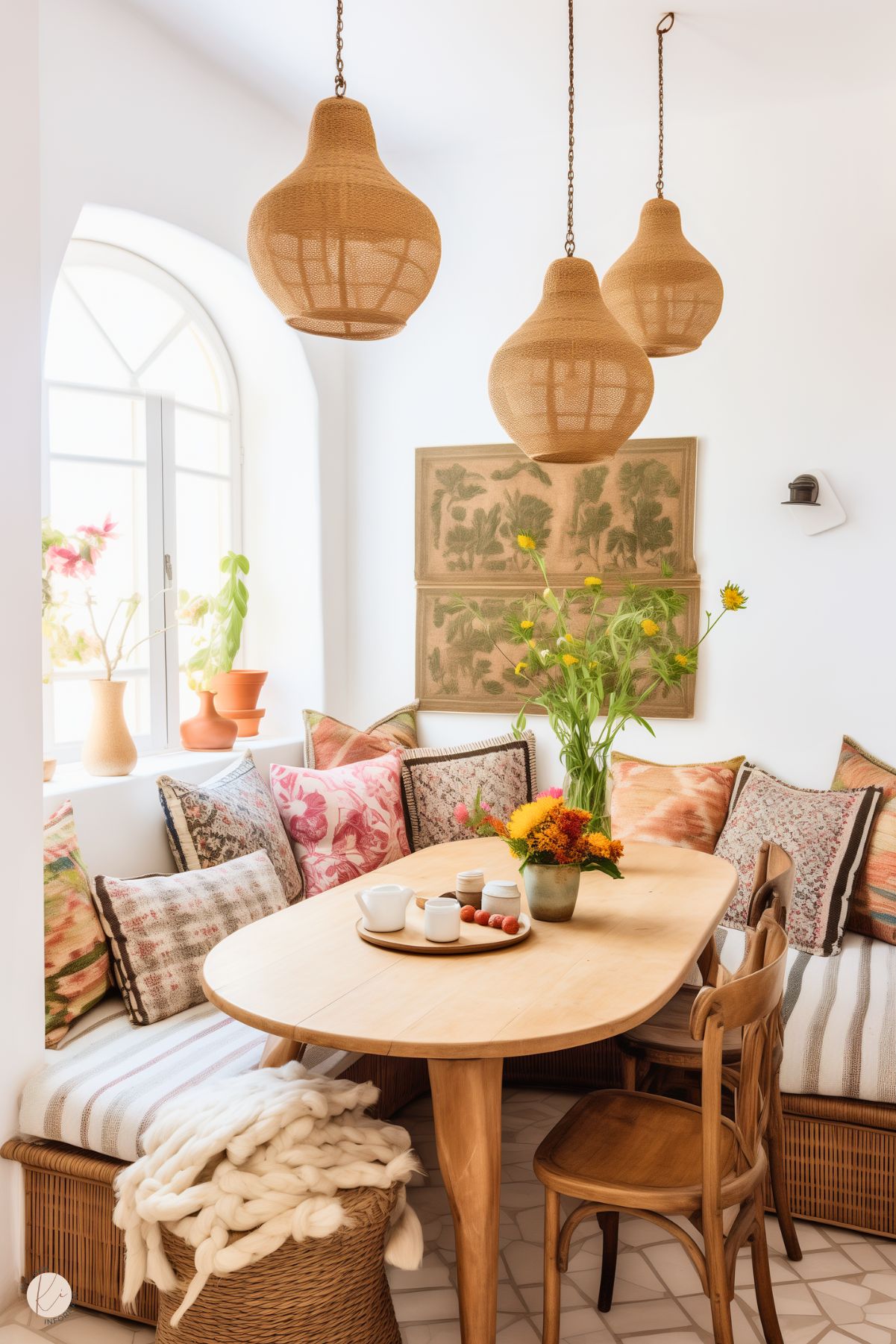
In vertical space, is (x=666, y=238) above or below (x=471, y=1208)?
above

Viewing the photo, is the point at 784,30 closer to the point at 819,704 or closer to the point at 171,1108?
the point at 819,704

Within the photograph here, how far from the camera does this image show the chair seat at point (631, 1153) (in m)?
1.76

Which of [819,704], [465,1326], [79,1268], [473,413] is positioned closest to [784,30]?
[473,413]

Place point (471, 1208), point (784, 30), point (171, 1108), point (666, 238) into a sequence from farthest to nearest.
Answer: point (784, 30) → point (666, 238) → point (171, 1108) → point (471, 1208)

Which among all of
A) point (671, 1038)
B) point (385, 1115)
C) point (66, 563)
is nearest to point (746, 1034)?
point (671, 1038)

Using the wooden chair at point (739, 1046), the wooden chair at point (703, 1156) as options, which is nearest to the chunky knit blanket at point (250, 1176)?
the wooden chair at point (703, 1156)

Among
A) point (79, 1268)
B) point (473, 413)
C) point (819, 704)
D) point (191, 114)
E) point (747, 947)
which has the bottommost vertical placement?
point (79, 1268)

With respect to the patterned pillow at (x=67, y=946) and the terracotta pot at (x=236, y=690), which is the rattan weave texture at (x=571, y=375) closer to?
the patterned pillow at (x=67, y=946)

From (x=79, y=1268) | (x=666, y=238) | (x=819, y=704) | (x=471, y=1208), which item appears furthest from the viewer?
(x=819, y=704)

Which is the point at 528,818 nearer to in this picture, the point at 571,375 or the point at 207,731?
the point at 571,375

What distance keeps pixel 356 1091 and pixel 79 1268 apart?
2.42 feet

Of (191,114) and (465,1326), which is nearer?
(465,1326)

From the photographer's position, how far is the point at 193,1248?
1794mm

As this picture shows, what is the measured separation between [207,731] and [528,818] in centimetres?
172
